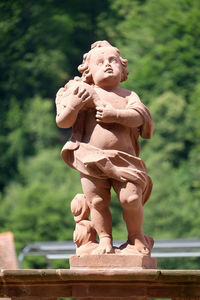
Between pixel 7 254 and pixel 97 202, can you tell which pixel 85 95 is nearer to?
pixel 97 202

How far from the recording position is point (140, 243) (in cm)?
1149

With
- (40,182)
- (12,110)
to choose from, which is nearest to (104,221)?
(40,182)

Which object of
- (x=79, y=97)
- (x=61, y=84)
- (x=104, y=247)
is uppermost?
(x=79, y=97)

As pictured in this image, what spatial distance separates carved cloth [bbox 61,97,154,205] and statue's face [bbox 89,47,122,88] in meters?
Answer: 0.40

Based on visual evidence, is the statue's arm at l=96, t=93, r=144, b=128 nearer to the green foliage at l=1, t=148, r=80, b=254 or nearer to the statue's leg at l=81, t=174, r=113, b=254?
the statue's leg at l=81, t=174, r=113, b=254

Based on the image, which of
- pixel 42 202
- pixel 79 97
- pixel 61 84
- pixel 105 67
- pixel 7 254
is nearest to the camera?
pixel 79 97

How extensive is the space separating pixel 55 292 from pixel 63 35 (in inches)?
2205

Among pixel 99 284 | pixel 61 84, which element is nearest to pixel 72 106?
pixel 99 284

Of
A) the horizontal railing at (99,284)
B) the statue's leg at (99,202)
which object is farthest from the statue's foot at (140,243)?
the horizontal railing at (99,284)

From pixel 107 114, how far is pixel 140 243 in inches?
61.4

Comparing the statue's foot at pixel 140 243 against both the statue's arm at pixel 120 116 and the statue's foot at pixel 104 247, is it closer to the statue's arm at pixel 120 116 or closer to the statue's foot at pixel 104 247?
the statue's foot at pixel 104 247

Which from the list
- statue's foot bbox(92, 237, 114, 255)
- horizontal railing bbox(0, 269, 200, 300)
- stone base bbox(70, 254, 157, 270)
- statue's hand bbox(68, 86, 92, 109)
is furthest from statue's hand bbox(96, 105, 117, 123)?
horizontal railing bbox(0, 269, 200, 300)

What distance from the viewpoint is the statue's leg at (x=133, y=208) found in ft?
37.4

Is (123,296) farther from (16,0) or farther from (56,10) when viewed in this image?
(56,10)
